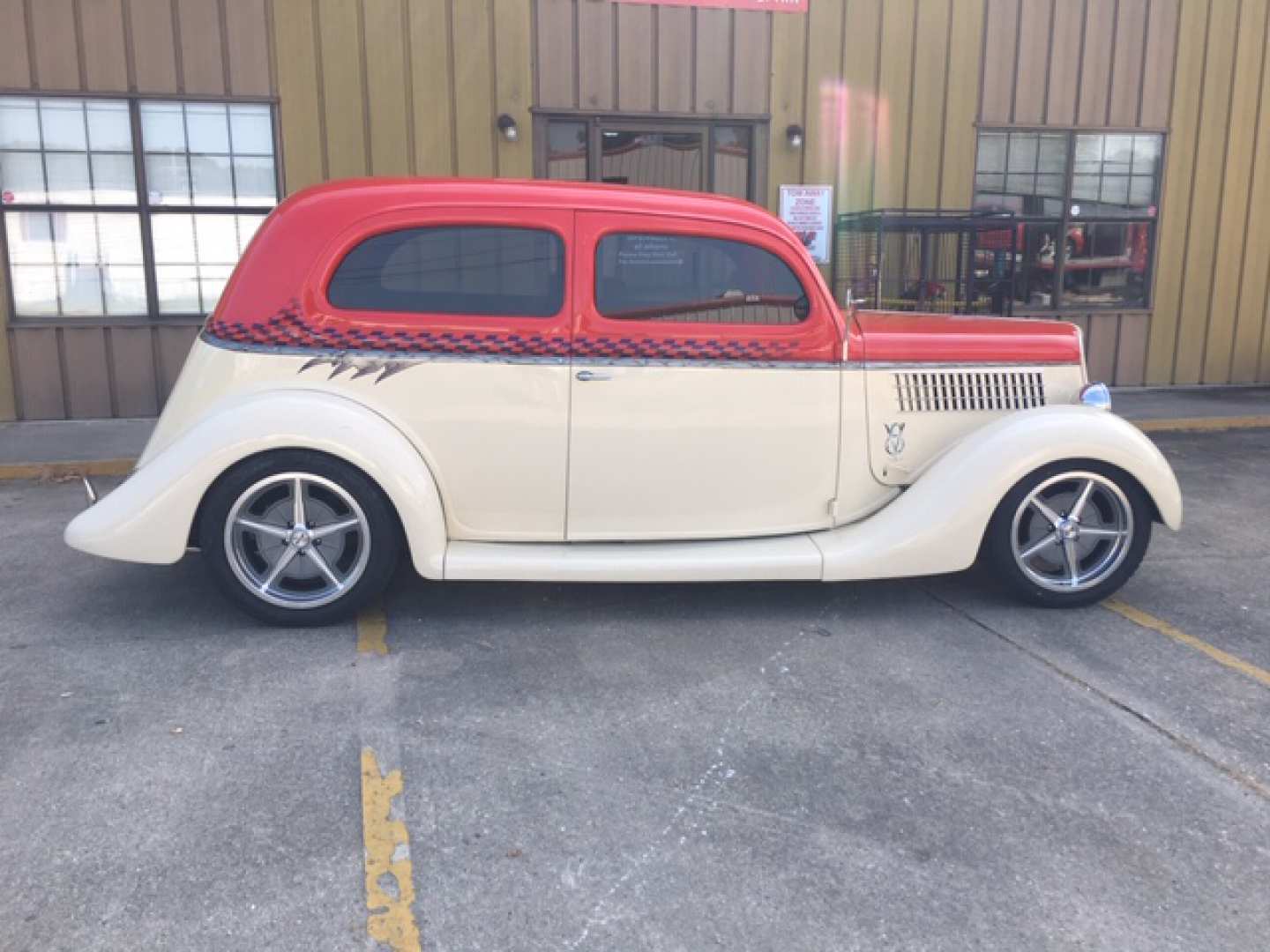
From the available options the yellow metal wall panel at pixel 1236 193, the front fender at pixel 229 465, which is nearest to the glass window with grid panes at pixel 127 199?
the front fender at pixel 229 465

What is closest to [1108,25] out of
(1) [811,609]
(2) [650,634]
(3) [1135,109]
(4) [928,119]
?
(3) [1135,109]

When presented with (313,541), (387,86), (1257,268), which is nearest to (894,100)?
(1257,268)

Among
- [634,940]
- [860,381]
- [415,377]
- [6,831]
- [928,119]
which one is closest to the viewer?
[634,940]

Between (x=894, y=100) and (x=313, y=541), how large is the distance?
7797 mm

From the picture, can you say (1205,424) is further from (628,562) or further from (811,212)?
Result: (628,562)

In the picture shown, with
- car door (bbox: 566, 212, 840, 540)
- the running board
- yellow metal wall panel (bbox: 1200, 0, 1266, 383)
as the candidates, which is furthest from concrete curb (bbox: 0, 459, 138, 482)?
yellow metal wall panel (bbox: 1200, 0, 1266, 383)

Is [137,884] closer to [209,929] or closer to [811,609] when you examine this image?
[209,929]

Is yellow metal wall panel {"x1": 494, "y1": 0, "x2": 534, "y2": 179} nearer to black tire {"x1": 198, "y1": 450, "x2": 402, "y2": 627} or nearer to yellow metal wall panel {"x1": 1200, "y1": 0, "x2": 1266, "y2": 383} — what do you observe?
black tire {"x1": 198, "y1": 450, "x2": 402, "y2": 627}

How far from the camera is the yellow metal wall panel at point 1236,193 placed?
1058 cm

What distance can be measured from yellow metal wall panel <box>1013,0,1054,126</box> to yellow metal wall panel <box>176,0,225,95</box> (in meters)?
7.44

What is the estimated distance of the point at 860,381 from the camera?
187 inches

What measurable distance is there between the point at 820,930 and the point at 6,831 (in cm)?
228

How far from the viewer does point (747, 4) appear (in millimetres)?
9555

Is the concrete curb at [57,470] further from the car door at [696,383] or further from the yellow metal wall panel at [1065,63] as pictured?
the yellow metal wall panel at [1065,63]
